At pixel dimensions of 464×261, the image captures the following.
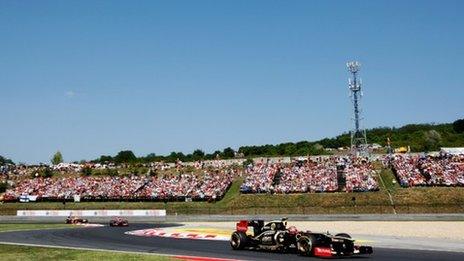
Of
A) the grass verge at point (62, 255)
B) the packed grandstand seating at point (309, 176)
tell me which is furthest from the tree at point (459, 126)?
the grass verge at point (62, 255)

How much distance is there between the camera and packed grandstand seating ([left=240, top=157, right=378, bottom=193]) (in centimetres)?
5559

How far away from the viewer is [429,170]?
186 feet

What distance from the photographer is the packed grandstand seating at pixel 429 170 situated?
53656 mm

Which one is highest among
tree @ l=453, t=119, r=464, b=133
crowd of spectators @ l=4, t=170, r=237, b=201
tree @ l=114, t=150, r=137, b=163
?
tree @ l=453, t=119, r=464, b=133

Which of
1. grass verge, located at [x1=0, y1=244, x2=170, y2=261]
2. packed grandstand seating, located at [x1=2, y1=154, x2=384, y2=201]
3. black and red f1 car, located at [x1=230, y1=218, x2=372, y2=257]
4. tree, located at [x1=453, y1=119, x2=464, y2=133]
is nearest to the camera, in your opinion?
black and red f1 car, located at [x1=230, y1=218, x2=372, y2=257]

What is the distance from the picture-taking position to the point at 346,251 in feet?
61.3

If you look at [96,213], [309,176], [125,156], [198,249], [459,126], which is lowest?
[96,213]

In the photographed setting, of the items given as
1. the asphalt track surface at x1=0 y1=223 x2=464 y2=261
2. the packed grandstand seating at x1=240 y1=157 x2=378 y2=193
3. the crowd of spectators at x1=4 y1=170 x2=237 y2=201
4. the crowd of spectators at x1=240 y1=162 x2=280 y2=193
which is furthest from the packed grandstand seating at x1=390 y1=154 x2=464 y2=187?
the asphalt track surface at x1=0 y1=223 x2=464 y2=261

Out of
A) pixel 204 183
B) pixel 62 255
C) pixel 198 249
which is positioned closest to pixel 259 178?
pixel 204 183

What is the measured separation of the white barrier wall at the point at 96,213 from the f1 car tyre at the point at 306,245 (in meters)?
36.5

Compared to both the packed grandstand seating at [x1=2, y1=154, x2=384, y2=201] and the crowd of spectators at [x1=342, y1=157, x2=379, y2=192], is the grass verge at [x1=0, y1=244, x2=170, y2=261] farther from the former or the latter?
the crowd of spectators at [x1=342, y1=157, x2=379, y2=192]

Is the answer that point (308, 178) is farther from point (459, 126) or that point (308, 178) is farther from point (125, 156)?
point (459, 126)

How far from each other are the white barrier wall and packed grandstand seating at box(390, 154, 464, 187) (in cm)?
2461

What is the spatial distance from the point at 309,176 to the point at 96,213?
73.9 ft
